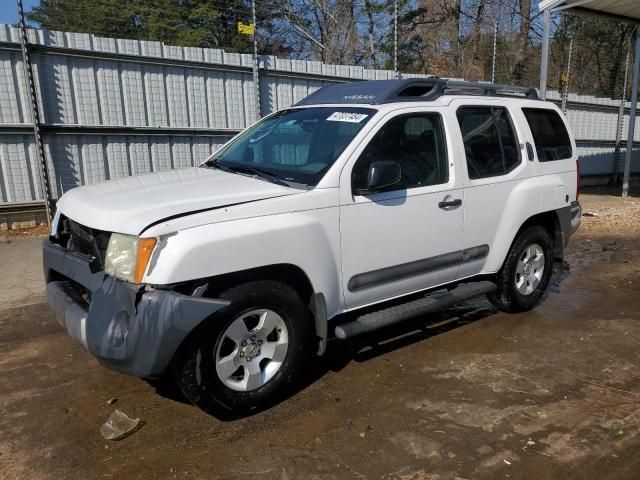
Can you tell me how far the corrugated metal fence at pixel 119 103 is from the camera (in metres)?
7.84

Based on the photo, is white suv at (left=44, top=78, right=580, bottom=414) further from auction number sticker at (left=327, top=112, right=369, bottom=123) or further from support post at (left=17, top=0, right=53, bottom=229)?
support post at (left=17, top=0, right=53, bottom=229)

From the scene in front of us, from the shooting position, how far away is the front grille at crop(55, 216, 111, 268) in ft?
10.6

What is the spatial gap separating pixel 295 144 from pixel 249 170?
50 cm

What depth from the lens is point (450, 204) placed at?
165 inches

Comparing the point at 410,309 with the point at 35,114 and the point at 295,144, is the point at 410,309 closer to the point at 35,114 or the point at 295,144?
the point at 295,144

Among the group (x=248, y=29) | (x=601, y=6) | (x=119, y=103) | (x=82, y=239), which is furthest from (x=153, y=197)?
(x=601, y=6)

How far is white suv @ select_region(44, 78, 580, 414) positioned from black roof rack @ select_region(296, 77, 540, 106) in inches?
0.7

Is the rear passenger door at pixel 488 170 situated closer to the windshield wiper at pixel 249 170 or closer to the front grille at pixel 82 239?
the windshield wiper at pixel 249 170

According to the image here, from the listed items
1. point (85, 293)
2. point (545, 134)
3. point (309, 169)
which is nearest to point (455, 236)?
point (309, 169)

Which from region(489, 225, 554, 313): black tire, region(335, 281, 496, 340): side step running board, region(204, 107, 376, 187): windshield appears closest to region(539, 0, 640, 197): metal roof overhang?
region(489, 225, 554, 313): black tire

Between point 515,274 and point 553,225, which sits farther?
point 553,225

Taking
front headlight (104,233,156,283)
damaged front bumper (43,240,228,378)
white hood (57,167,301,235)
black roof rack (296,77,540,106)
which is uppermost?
black roof rack (296,77,540,106)

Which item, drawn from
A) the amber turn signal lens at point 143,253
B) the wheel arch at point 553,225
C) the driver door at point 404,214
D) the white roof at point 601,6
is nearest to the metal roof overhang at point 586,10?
the white roof at point 601,6

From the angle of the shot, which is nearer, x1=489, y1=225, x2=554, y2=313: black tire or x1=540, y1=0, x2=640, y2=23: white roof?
x1=489, y1=225, x2=554, y2=313: black tire
